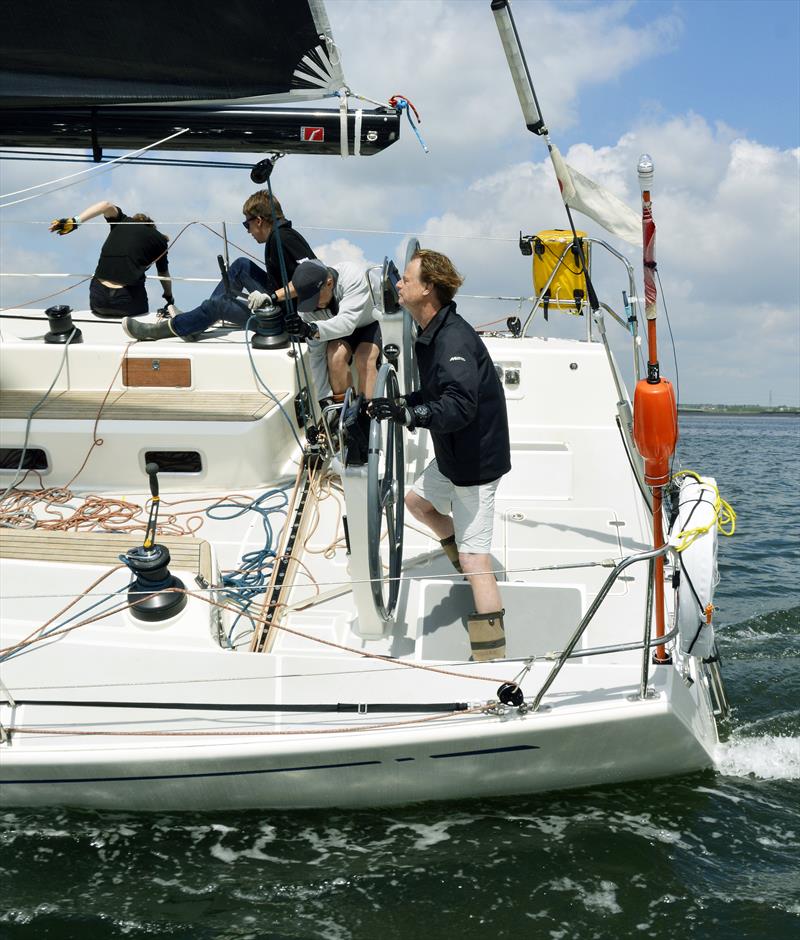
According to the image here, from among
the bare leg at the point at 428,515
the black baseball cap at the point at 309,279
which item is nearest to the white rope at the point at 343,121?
the black baseball cap at the point at 309,279

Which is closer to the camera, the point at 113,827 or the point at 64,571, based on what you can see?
the point at 113,827

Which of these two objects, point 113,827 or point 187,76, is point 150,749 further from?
point 187,76

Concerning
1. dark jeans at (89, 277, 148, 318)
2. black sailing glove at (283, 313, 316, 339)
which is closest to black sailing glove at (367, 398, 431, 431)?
black sailing glove at (283, 313, 316, 339)

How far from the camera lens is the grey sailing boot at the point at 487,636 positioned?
340 cm

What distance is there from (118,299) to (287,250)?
1967 mm

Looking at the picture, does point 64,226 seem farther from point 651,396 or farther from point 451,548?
point 651,396

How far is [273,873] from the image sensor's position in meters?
3.13

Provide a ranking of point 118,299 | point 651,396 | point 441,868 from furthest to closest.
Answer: point 118,299
point 441,868
point 651,396

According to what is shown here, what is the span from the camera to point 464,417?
3.22 metres

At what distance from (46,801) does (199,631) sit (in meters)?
0.80

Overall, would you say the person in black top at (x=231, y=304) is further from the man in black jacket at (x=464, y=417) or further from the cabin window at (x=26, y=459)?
the man in black jacket at (x=464, y=417)

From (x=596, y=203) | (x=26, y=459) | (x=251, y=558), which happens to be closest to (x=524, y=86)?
(x=596, y=203)

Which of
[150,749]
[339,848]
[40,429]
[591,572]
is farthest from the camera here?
[40,429]

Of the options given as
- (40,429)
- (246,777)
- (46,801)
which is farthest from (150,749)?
(40,429)
